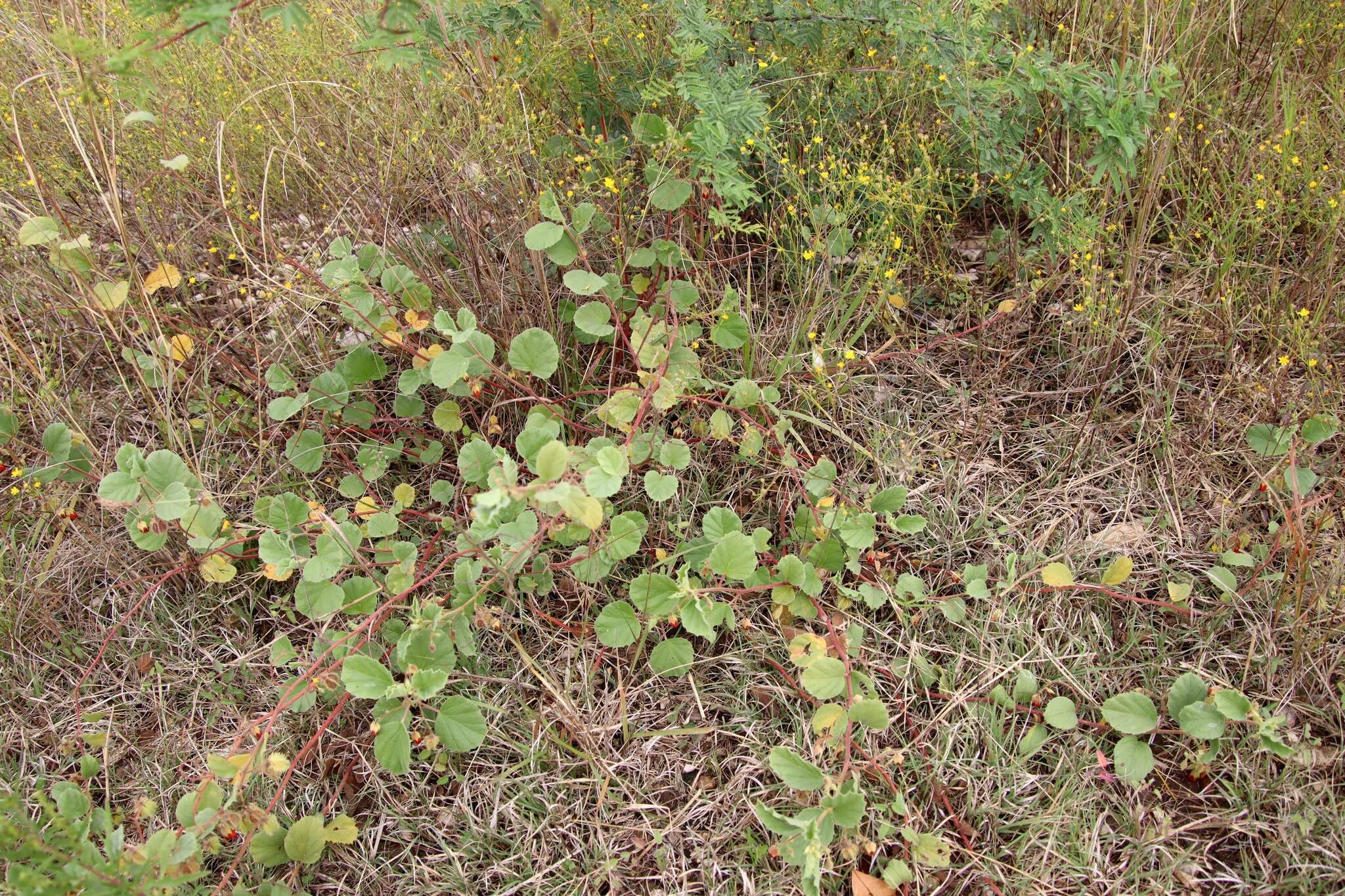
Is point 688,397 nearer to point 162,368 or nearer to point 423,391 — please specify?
point 423,391

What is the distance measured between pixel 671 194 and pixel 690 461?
2.10 ft

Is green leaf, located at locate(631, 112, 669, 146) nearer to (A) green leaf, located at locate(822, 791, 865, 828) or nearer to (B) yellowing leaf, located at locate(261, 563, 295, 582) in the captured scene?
(B) yellowing leaf, located at locate(261, 563, 295, 582)

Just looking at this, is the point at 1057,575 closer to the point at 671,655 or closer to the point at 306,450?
the point at 671,655

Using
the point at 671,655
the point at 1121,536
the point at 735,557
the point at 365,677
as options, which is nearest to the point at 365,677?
the point at 365,677

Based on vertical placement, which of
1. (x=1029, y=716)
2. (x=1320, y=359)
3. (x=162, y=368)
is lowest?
(x=1029, y=716)

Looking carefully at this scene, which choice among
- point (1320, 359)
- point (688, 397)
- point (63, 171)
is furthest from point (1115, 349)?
point (63, 171)

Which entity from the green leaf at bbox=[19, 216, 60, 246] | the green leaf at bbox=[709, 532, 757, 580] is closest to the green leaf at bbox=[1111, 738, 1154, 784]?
the green leaf at bbox=[709, 532, 757, 580]

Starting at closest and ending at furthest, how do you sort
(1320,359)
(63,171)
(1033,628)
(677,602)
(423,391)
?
(677,602)
(1033,628)
(1320,359)
(423,391)
(63,171)

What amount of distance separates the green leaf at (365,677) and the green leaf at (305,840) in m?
0.28

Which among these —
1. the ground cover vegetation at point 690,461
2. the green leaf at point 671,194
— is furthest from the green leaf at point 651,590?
the green leaf at point 671,194

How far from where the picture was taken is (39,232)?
1.75 meters

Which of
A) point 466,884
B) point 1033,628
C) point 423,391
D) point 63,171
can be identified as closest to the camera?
point 466,884

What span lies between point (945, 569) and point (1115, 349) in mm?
752

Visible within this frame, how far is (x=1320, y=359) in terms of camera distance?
79.4 inches
